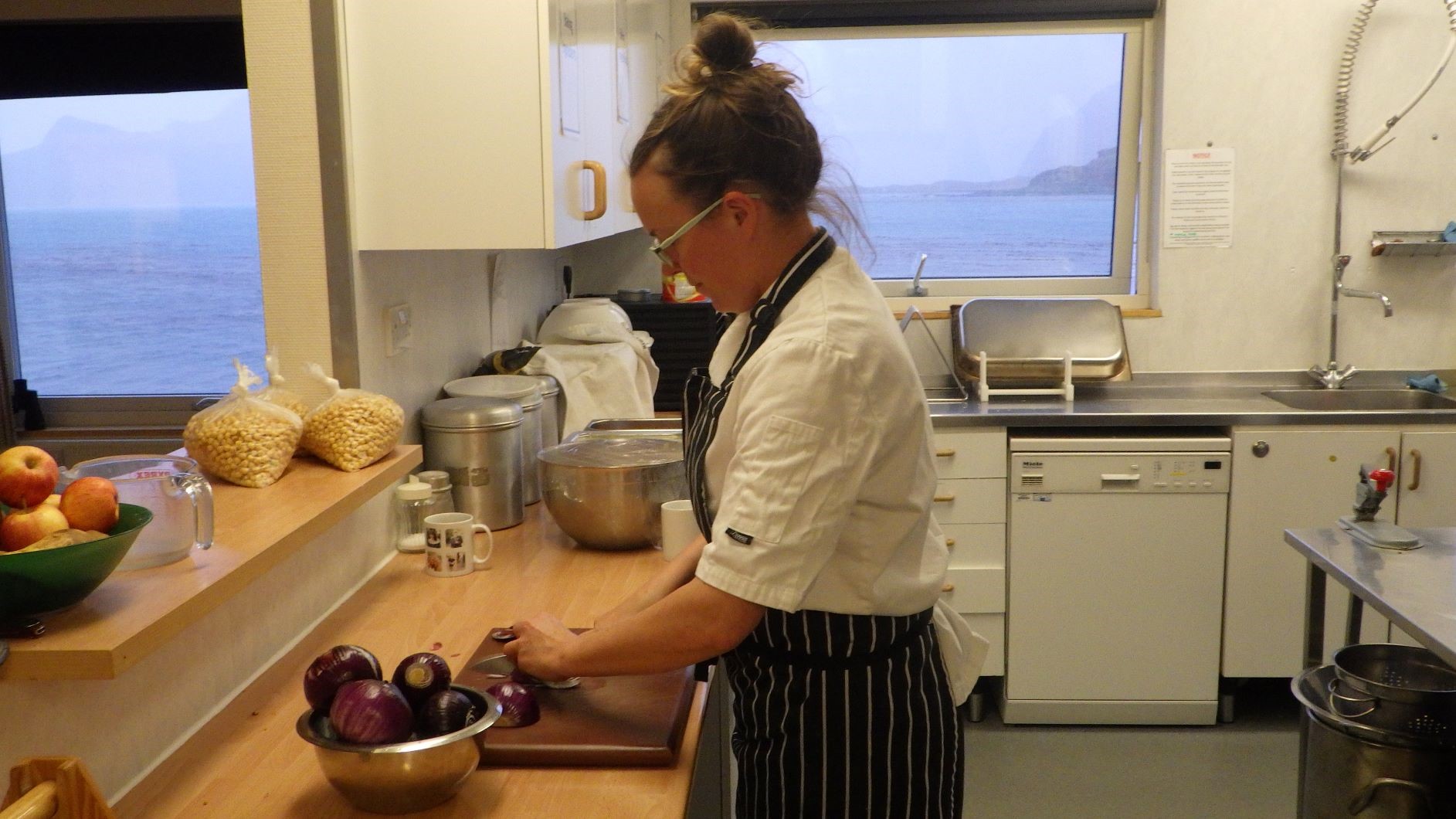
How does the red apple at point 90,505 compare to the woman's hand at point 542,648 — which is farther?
the woman's hand at point 542,648

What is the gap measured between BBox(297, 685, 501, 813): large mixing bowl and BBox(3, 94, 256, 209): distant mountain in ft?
4.43

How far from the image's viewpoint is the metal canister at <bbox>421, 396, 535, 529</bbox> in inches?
88.7

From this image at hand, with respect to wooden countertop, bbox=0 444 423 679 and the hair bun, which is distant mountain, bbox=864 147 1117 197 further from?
the hair bun

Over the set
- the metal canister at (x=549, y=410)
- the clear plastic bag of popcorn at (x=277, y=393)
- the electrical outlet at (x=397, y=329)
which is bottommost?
the metal canister at (x=549, y=410)

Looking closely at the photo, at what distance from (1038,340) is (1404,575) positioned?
149cm

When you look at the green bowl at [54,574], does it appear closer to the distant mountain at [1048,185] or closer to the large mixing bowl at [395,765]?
the large mixing bowl at [395,765]

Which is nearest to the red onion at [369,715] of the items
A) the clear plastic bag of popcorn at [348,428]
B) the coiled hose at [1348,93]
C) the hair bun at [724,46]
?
the clear plastic bag of popcorn at [348,428]

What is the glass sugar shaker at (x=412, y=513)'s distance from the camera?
Answer: 2182 millimetres

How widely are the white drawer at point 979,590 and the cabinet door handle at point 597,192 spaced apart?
5.06 feet

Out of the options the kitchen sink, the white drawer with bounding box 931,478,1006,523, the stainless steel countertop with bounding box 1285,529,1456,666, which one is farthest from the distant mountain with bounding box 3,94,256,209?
the kitchen sink

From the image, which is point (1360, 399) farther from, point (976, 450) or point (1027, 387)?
point (976, 450)

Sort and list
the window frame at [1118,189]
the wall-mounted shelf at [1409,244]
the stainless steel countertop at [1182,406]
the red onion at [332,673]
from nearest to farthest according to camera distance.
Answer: the red onion at [332,673], the stainless steel countertop at [1182,406], the wall-mounted shelf at [1409,244], the window frame at [1118,189]

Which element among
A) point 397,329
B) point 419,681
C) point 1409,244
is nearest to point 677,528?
point 397,329

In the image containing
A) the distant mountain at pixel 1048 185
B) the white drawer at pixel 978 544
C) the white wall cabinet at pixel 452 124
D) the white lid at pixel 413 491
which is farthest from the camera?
the distant mountain at pixel 1048 185
